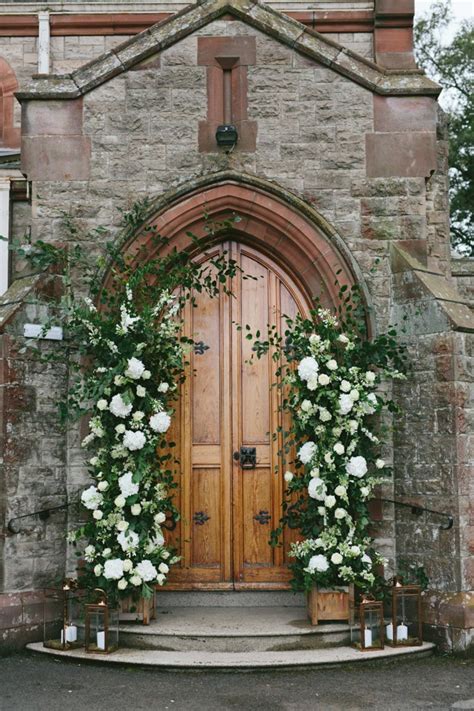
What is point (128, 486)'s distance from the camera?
281 inches

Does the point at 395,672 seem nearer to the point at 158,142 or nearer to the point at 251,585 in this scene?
the point at 251,585

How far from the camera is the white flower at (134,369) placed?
23.4ft

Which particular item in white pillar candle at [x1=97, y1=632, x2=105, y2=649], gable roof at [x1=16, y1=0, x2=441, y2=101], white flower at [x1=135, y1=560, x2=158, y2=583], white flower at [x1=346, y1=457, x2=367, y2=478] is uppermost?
gable roof at [x1=16, y1=0, x2=441, y2=101]

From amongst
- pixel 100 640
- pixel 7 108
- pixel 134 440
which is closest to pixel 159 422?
pixel 134 440

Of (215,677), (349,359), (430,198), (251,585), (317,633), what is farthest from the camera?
(430,198)

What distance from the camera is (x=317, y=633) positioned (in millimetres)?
6945

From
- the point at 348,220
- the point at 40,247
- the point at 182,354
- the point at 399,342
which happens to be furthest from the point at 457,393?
the point at 40,247

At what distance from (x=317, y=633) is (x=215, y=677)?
951mm

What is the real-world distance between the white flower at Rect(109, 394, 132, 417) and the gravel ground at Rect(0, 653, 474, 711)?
6.31 feet

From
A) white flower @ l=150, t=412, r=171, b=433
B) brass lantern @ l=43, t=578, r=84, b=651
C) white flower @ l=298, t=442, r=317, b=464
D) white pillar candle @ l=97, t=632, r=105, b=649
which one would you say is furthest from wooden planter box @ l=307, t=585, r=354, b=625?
brass lantern @ l=43, t=578, r=84, b=651

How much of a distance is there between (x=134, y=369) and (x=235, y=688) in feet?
8.25

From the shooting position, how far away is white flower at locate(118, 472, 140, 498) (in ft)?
23.4

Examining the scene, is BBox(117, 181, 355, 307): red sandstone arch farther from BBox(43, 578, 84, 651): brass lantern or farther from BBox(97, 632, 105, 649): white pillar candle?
BBox(97, 632, 105, 649): white pillar candle

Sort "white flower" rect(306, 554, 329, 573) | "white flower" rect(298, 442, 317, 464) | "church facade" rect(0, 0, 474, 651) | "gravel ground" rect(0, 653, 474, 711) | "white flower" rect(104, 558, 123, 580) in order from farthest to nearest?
"church facade" rect(0, 0, 474, 651) < "white flower" rect(298, 442, 317, 464) < "white flower" rect(306, 554, 329, 573) < "white flower" rect(104, 558, 123, 580) < "gravel ground" rect(0, 653, 474, 711)
